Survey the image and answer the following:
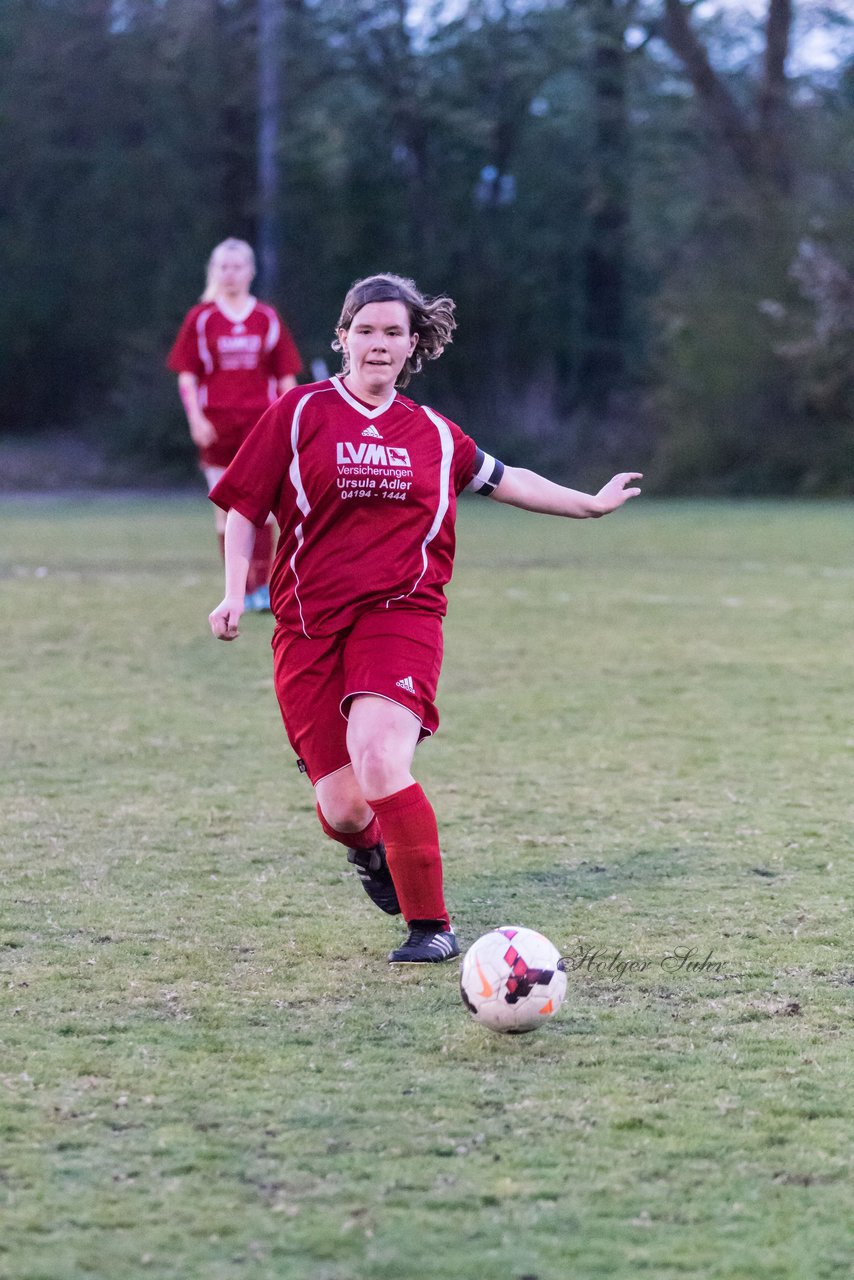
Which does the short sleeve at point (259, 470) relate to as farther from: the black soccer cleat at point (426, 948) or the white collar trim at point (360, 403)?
the black soccer cleat at point (426, 948)

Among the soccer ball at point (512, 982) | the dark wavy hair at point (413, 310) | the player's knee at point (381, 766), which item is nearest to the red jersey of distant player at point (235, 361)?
the dark wavy hair at point (413, 310)

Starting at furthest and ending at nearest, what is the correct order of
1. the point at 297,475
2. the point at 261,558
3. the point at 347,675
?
the point at 261,558 < the point at 297,475 < the point at 347,675

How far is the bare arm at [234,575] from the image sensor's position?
13.0 feet

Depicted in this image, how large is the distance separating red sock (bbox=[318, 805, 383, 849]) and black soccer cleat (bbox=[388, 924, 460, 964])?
Result: 36cm

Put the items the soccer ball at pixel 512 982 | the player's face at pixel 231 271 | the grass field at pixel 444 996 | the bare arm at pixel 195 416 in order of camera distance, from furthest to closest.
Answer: the bare arm at pixel 195 416
the player's face at pixel 231 271
the soccer ball at pixel 512 982
the grass field at pixel 444 996

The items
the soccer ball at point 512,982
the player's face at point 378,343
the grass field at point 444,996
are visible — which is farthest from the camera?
the player's face at point 378,343

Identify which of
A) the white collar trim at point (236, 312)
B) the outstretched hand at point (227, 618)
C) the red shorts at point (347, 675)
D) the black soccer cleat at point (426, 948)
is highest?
the white collar trim at point (236, 312)

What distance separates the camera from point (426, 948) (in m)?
3.89

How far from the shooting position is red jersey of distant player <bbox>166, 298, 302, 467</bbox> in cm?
1060

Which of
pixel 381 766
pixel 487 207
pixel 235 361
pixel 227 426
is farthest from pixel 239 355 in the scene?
pixel 487 207

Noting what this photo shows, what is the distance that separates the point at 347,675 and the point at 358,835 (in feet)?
1.47

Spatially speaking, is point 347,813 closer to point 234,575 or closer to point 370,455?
point 234,575

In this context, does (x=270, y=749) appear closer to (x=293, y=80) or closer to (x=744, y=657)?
(x=744, y=657)

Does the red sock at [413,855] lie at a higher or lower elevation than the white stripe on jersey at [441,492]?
lower
